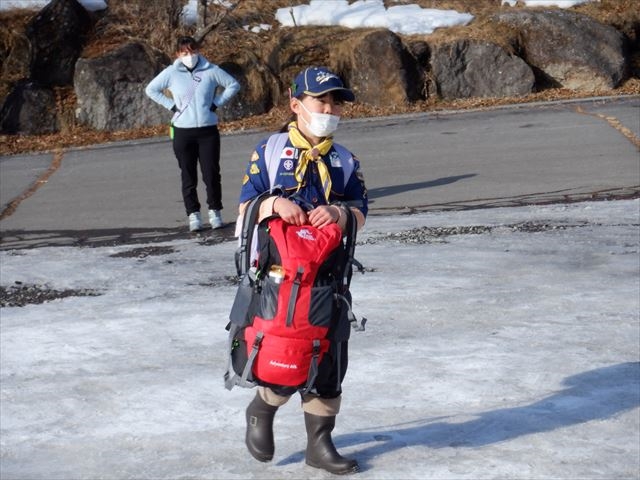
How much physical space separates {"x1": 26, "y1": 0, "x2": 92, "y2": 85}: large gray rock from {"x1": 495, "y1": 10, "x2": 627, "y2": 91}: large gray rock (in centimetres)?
784

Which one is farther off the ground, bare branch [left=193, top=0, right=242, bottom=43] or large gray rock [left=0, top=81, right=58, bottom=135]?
bare branch [left=193, top=0, right=242, bottom=43]

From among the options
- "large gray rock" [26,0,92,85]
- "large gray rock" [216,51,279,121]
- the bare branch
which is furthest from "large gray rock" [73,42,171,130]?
the bare branch

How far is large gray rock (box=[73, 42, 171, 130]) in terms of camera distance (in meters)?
19.1

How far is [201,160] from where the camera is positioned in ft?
35.7

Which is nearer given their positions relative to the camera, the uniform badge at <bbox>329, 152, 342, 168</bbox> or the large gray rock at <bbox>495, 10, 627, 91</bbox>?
the uniform badge at <bbox>329, 152, 342, 168</bbox>

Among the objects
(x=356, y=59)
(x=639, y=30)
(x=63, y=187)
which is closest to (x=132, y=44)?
(x=356, y=59)

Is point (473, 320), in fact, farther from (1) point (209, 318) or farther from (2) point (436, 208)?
(2) point (436, 208)

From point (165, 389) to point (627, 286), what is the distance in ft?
10.5

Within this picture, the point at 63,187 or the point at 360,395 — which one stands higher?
the point at 360,395

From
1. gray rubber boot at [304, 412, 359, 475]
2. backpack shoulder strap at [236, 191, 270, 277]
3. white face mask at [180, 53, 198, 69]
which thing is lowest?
gray rubber boot at [304, 412, 359, 475]

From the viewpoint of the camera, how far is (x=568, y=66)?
20.4 m

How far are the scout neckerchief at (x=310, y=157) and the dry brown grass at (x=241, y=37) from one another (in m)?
14.0

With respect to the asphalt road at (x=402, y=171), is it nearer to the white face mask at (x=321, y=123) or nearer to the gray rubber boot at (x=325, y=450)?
the gray rubber boot at (x=325, y=450)

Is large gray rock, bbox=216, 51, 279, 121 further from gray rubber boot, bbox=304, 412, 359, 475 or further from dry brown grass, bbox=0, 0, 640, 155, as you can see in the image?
gray rubber boot, bbox=304, 412, 359, 475
